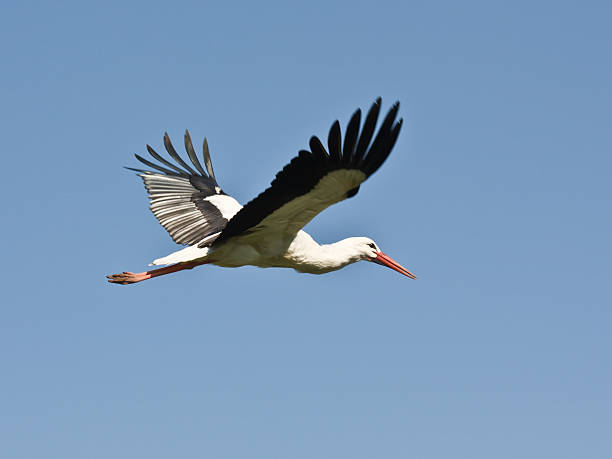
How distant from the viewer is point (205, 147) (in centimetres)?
1231

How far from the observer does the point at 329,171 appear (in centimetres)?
722

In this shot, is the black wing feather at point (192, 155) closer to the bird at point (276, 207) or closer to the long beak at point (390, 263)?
the bird at point (276, 207)

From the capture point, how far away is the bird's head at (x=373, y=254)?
406 inches

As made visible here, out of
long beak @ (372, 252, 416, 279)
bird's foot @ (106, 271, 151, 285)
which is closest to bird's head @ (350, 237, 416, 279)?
long beak @ (372, 252, 416, 279)

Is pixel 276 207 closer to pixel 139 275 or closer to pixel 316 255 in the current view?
pixel 316 255

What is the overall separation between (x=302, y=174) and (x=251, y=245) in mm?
2112

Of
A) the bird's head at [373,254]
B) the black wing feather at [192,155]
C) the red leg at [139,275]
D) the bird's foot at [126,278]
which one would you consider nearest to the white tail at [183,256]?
the red leg at [139,275]

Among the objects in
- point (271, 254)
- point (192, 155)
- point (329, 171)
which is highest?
point (192, 155)

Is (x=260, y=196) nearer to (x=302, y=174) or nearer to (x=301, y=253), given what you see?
(x=302, y=174)

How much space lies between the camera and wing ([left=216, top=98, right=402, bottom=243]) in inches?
272

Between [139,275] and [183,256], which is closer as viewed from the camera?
[183,256]

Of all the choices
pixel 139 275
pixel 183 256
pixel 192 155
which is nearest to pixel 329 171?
pixel 183 256

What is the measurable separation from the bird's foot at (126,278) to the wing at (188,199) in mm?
676

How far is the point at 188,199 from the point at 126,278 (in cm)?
174
